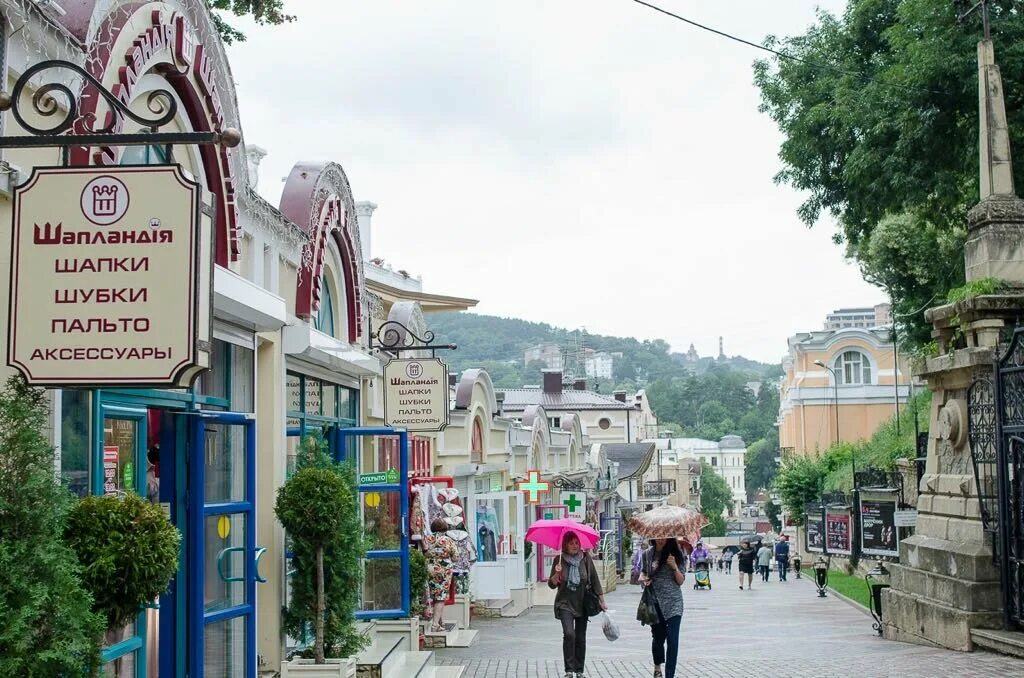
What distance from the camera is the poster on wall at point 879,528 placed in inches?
711

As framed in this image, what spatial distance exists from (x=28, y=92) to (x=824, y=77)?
68.8 feet

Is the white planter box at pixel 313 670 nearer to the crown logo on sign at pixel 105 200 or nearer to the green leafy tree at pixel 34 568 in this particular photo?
the green leafy tree at pixel 34 568

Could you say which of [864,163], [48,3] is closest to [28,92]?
[48,3]

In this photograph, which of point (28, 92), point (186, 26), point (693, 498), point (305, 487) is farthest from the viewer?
point (693, 498)

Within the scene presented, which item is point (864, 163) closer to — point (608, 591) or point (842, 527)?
point (842, 527)

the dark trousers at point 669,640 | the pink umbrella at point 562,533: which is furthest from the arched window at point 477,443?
the dark trousers at point 669,640

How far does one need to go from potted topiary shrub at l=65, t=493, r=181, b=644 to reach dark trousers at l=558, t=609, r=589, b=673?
7.30m

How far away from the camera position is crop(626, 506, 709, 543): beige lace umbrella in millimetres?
12180

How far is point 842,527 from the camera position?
23.0 metres


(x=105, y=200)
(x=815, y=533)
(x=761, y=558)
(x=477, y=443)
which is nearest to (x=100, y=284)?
(x=105, y=200)

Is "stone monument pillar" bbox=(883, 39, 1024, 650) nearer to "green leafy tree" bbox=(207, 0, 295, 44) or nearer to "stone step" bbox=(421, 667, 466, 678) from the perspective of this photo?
"stone step" bbox=(421, 667, 466, 678)

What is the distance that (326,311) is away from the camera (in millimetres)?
14117

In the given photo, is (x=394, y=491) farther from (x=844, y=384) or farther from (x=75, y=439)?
(x=844, y=384)

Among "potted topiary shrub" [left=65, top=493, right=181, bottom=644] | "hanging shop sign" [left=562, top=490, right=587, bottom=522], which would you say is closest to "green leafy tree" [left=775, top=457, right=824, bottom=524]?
"hanging shop sign" [left=562, top=490, right=587, bottom=522]
